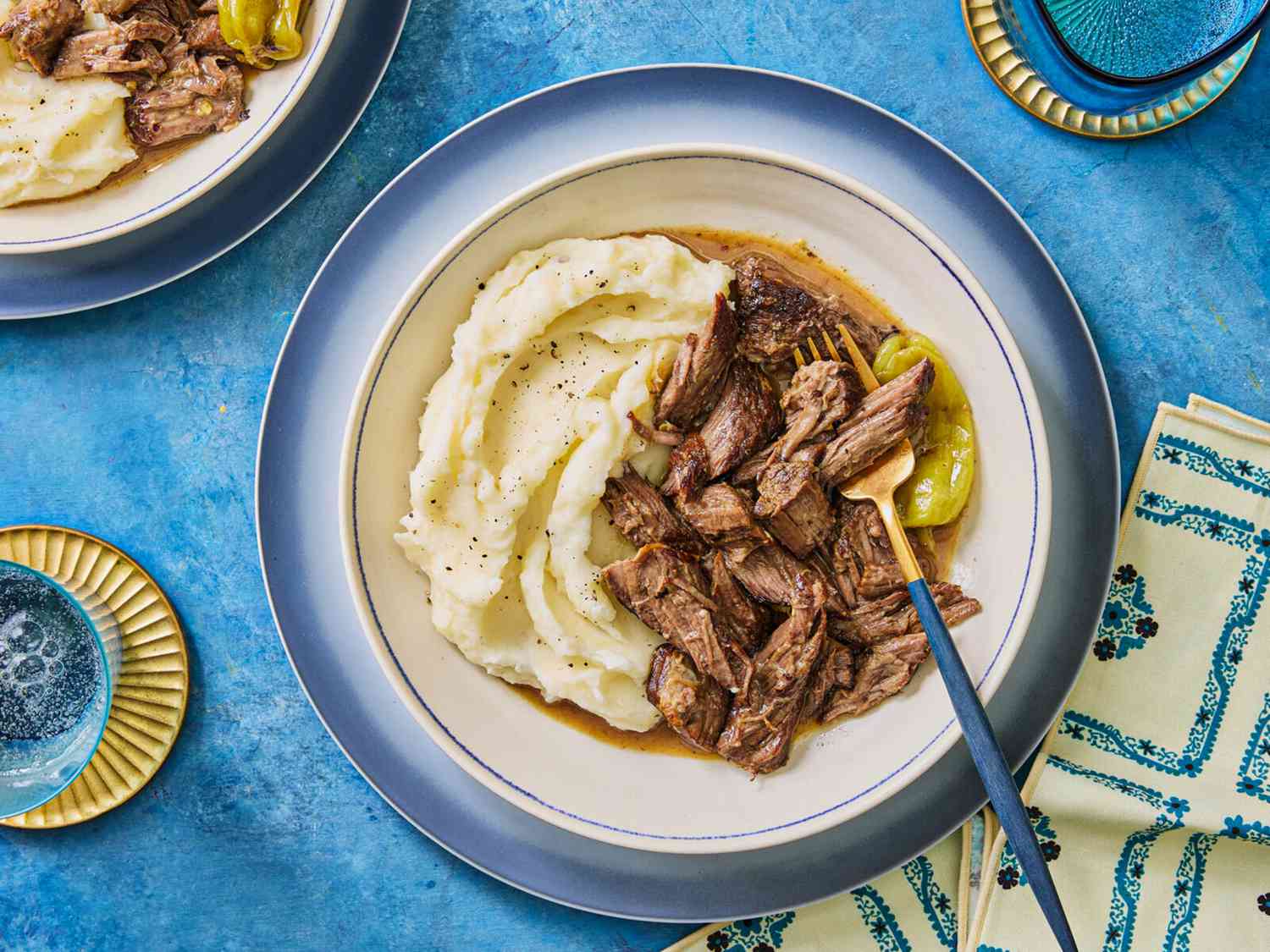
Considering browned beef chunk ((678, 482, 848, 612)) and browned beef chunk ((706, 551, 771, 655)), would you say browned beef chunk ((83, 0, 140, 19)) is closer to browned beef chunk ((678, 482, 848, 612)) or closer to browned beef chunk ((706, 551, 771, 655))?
browned beef chunk ((678, 482, 848, 612))

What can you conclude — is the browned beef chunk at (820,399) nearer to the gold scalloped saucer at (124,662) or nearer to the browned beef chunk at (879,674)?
the browned beef chunk at (879,674)

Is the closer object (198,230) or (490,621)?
(490,621)

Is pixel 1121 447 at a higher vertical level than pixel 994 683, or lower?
higher

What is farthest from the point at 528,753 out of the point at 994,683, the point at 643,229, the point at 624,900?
the point at 643,229

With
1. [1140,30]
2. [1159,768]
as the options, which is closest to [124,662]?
[1159,768]

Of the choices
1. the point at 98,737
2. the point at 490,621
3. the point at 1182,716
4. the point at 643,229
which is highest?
the point at 1182,716

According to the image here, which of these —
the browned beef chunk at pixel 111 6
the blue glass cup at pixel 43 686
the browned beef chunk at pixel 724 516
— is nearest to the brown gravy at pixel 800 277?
the browned beef chunk at pixel 724 516

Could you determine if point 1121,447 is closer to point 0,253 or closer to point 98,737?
point 98,737

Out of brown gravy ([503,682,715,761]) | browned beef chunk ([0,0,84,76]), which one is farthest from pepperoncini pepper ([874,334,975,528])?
browned beef chunk ([0,0,84,76])
